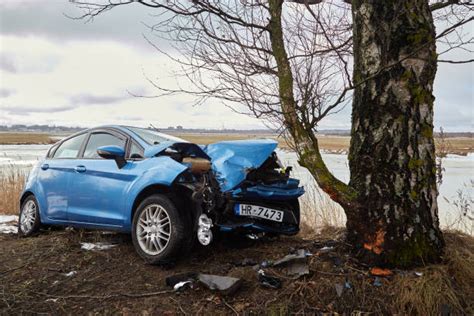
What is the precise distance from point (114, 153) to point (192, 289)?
1938 mm

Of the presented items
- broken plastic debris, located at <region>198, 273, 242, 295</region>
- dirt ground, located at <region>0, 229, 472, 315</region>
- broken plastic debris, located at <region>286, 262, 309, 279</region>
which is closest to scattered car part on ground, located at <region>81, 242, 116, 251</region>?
dirt ground, located at <region>0, 229, 472, 315</region>

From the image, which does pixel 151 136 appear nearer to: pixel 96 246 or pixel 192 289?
pixel 96 246

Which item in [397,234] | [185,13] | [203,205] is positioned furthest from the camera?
[185,13]

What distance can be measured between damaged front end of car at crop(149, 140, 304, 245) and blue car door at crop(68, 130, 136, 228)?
58 cm

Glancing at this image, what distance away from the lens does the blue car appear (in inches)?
169

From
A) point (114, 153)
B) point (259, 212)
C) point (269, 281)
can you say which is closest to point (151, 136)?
point (114, 153)

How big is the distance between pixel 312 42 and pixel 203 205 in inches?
92.2

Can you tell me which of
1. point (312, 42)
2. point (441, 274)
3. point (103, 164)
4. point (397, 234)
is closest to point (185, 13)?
point (312, 42)

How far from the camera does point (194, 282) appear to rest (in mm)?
3859

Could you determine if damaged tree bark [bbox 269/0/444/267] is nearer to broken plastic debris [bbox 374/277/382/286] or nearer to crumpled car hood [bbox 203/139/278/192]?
broken plastic debris [bbox 374/277/382/286]

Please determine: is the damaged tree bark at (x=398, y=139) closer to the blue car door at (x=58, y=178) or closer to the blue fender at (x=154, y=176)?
the blue fender at (x=154, y=176)

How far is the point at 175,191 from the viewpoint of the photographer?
455 cm

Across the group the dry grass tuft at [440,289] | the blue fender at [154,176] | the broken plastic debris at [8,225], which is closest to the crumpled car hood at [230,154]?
the blue fender at [154,176]

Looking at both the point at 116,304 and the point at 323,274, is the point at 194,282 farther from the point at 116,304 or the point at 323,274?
the point at 323,274
